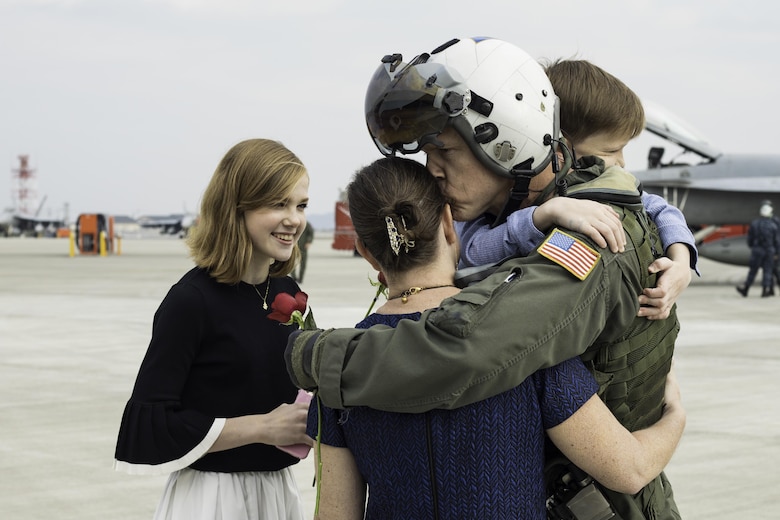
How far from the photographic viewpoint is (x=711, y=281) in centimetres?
2589

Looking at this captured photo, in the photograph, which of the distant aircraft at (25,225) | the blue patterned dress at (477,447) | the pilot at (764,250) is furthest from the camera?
the distant aircraft at (25,225)

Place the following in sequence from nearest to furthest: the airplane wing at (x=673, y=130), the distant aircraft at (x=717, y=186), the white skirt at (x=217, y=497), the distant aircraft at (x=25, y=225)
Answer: the white skirt at (x=217, y=497), the airplane wing at (x=673, y=130), the distant aircraft at (x=717, y=186), the distant aircraft at (x=25, y=225)

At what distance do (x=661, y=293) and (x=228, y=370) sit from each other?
4.74 ft

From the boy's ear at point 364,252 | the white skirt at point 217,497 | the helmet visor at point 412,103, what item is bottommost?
the white skirt at point 217,497

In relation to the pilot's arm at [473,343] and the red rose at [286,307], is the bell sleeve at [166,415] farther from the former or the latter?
the pilot's arm at [473,343]

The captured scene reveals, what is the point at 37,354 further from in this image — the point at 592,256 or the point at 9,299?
the point at 592,256

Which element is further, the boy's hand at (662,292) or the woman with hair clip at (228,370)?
the woman with hair clip at (228,370)

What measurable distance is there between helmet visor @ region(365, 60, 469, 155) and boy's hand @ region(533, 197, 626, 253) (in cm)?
28

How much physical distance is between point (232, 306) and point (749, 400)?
693 centimetres

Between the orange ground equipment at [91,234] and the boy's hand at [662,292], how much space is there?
47125mm

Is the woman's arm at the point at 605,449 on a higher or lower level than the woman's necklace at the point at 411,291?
lower

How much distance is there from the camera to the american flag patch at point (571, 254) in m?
1.83

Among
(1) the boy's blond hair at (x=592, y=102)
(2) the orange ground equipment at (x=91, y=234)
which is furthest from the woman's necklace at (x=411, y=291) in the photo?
(2) the orange ground equipment at (x=91, y=234)

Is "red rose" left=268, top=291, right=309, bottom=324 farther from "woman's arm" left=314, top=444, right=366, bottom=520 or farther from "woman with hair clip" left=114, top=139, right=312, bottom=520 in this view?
"woman with hair clip" left=114, top=139, right=312, bottom=520
